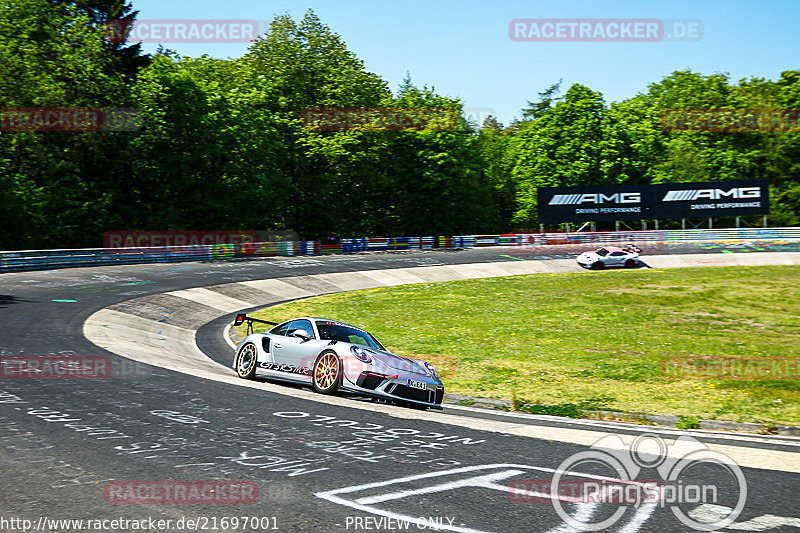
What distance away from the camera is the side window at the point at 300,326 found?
14.1 metres

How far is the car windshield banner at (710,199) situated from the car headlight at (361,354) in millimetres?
52127

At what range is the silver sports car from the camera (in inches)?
488

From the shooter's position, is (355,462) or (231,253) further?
(231,253)

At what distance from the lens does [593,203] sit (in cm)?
5884

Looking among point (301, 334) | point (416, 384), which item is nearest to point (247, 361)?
point (301, 334)

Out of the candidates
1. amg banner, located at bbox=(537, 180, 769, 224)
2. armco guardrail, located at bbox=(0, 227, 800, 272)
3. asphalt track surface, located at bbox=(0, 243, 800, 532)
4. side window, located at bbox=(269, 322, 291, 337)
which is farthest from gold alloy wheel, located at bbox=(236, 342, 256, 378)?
amg banner, located at bbox=(537, 180, 769, 224)

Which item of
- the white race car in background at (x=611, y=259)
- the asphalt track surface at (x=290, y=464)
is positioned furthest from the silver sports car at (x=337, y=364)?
the white race car in background at (x=611, y=259)

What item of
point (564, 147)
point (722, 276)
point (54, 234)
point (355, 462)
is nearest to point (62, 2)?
point (54, 234)

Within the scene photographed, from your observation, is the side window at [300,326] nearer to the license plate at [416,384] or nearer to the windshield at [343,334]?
the windshield at [343,334]

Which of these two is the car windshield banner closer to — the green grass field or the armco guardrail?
the armco guardrail

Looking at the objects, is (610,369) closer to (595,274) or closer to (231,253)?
(595,274)

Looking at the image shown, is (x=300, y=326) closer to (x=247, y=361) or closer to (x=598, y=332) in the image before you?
(x=247, y=361)

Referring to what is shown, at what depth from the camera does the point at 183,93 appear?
56281mm

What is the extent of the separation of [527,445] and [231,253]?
39086mm
